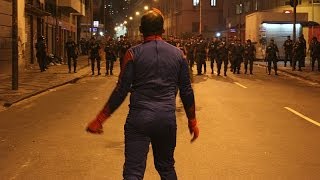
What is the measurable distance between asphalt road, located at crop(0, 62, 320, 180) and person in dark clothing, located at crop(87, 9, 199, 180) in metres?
2.51

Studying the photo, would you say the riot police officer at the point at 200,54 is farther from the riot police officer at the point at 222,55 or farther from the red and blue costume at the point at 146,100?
the red and blue costume at the point at 146,100

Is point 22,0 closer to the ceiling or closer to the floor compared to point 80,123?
closer to the ceiling

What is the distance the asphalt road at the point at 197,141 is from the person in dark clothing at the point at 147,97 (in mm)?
2508

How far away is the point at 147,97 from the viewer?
183 inches

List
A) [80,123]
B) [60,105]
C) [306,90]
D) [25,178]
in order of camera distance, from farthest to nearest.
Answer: [306,90]
[60,105]
[80,123]
[25,178]

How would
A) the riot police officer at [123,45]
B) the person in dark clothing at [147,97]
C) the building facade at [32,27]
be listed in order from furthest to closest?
the building facade at [32,27]
the riot police officer at [123,45]
the person in dark clothing at [147,97]

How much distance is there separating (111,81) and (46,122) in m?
12.2

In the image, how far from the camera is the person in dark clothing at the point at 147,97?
4625 mm

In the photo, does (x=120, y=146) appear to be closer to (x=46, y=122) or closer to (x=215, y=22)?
(x=46, y=122)

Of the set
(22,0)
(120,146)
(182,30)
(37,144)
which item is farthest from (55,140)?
(182,30)

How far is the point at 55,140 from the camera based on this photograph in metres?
9.88

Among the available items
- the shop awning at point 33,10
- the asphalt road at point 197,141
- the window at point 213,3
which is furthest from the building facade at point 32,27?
the window at point 213,3

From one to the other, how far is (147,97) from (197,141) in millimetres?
5205

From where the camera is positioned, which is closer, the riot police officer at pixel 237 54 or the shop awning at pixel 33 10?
the riot police officer at pixel 237 54
